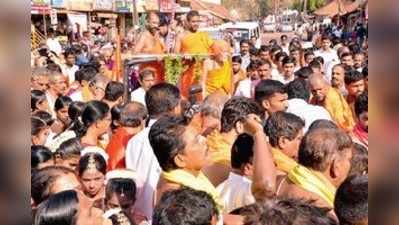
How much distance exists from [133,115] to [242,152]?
0.88 meters

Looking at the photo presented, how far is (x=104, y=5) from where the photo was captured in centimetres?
1510

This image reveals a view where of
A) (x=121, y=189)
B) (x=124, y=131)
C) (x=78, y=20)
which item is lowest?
(x=121, y=189)

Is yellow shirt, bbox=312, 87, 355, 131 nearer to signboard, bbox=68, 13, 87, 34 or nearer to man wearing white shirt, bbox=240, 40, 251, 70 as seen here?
man wearing white shirt, bbox=240, 40, 251, 70

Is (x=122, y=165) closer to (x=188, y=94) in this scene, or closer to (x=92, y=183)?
(x=92, y=183)

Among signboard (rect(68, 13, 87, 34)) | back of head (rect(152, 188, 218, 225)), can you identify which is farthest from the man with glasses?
signboard (rect(68, 13, 87, 34))

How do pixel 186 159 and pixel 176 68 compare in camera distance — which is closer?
pixel 186 159

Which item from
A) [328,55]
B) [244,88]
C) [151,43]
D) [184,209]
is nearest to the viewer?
[184,209]

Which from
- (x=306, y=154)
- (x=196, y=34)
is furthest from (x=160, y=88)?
(x=196, y=34)

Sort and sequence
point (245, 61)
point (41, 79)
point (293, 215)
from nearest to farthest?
point (293, 215)
point (41, 79)
point (245, 61)

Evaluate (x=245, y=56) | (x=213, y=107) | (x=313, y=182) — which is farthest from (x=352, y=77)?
(x=245, y=56)

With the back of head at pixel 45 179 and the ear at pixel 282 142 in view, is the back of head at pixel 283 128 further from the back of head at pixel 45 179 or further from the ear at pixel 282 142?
the back of head at pixel 45 179

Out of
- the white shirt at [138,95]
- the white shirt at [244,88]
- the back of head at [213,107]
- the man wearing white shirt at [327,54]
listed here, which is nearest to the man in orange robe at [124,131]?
the back of head at [213,107]

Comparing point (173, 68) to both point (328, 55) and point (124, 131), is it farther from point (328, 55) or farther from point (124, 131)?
point (328, 55)

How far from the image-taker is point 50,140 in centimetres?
273
